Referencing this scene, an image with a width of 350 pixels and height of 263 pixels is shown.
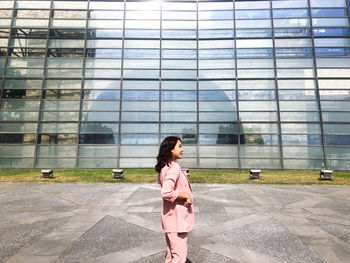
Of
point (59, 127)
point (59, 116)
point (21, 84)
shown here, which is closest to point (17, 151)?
point (59, 127)

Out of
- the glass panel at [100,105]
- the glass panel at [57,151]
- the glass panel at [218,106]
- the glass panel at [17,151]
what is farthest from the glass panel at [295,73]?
the glass panel at [17,151]

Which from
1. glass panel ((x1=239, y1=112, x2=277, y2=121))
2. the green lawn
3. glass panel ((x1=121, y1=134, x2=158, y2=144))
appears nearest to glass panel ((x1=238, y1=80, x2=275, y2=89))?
glass panel ((x1=239, y1=112, x2=277, y2=121))

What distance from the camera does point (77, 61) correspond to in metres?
19.0

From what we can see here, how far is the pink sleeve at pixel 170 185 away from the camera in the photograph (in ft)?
7.09

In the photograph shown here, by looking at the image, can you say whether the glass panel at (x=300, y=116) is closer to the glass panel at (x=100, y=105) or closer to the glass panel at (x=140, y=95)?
the glass panel at (x=140, y=95)

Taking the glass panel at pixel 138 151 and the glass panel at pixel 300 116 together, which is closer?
the glass panel at pixel 300 116

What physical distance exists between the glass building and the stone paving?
10.6 meters

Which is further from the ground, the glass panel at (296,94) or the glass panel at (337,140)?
the glass panel at (296,94)

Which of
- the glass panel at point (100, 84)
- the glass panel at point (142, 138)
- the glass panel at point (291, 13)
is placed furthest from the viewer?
the glass panel at point (291, 13)

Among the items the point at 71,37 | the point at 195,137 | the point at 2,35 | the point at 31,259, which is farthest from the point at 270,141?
the point at 2,35

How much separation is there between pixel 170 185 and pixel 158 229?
110 inches

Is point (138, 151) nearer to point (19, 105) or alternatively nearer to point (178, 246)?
point (19, 105)

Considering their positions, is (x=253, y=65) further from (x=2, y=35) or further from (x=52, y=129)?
(x=2, y=35)

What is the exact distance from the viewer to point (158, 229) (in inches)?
175
